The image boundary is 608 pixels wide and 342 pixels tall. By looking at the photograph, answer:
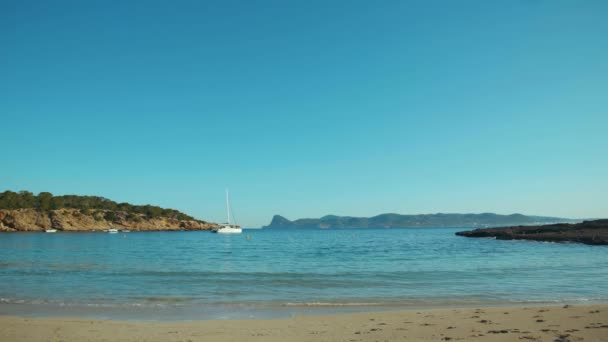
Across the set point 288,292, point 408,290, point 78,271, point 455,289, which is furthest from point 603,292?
point 78,271

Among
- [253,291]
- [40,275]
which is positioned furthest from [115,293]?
[40,275]

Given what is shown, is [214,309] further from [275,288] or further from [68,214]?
[68,214]

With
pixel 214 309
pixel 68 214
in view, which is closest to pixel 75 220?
pixel 68 214

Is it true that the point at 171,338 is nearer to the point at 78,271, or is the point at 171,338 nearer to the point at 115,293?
the point at 115,293

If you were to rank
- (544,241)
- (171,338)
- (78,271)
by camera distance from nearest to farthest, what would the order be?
(171,338) < (78,271) < (544,241)

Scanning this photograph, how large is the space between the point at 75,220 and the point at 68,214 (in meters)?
3.27

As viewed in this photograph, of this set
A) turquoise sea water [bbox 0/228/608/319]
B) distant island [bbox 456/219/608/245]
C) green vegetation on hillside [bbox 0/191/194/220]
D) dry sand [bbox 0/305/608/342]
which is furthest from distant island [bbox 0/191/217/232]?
dry sand [bbox 0/305/608/342]

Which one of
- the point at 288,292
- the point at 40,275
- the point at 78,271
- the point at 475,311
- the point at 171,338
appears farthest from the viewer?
the point at 78,271

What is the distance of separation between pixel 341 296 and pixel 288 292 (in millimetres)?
2734

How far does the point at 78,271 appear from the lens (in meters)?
28.8

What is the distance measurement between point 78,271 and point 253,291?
1529 cm

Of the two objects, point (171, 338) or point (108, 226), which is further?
point (108, 226)

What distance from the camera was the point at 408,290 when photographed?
2070 centimetres

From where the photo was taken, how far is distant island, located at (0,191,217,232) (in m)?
138
